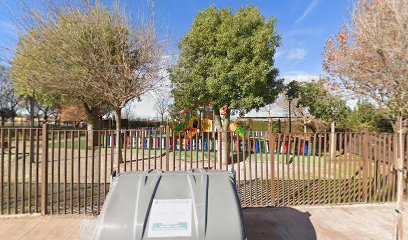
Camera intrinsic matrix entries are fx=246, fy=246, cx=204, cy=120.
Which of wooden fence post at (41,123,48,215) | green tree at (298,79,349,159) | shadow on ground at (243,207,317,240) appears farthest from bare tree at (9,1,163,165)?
green tree at (298,79,349,159)

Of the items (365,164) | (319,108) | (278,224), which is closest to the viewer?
(278,224)

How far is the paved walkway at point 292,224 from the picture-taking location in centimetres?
392

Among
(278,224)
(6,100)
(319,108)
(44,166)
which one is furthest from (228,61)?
(6,100)

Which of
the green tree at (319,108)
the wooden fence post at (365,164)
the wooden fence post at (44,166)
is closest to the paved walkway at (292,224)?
the wooden fence post at (44,166)

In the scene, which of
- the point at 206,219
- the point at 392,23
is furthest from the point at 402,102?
the point at 206,219

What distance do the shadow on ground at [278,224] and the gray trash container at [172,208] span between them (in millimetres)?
2002

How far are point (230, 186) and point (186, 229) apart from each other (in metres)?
0.58

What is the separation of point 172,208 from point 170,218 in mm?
95

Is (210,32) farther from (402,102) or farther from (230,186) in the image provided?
(230,186)

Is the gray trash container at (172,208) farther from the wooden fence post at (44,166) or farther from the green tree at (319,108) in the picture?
the green tree at (319,108)

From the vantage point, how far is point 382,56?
477cm

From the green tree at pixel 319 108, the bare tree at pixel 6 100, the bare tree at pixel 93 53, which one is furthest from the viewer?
the bare tree at pixel 6 100

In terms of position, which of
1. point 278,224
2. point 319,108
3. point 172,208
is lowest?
point 278,224

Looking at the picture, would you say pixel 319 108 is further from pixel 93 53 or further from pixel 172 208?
pixel 172 208
